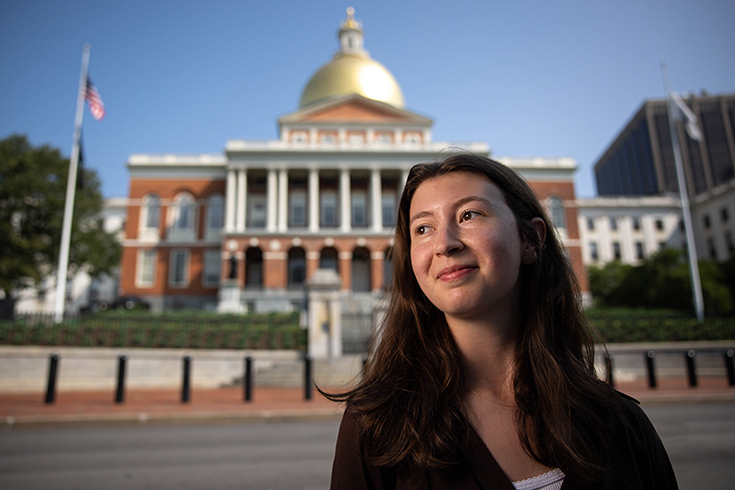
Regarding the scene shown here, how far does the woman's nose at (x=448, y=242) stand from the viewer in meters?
1.58

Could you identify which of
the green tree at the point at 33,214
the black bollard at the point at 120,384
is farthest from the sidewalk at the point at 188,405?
the green tree at the point at 33,214

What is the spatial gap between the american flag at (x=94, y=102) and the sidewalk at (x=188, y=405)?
530 inches

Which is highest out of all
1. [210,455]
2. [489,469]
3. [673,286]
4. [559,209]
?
[559,209]

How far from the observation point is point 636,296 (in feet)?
127

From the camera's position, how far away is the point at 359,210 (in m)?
46.5

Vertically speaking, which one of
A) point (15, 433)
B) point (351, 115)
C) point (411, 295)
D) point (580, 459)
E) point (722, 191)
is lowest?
point (15, 433)

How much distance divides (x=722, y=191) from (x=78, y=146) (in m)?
65.7

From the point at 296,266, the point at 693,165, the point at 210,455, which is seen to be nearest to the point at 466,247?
the point at 210,455

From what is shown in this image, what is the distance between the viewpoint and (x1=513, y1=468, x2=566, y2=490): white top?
58.2 inches

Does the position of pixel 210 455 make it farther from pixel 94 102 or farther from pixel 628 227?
pixel 628 227

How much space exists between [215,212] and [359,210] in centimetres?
1328

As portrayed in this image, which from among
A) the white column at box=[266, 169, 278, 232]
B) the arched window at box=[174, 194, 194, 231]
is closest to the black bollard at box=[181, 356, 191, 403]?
the white column at box=[266, 169, 278, 232]

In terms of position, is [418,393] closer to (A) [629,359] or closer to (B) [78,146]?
(A) [629,359]

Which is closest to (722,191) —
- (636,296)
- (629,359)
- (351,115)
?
(636,296)
